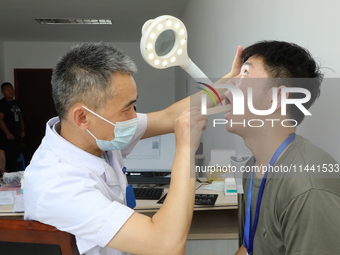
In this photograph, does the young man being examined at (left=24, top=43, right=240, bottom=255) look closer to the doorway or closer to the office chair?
the office chair

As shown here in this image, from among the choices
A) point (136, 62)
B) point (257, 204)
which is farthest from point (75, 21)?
point (257, 204)

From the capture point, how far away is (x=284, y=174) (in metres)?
1.17

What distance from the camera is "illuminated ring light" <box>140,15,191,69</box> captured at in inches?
46.1

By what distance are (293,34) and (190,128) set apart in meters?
0.79

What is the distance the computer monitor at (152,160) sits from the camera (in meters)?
2.75

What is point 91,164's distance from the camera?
1330 mm

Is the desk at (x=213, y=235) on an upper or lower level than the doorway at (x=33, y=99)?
lower

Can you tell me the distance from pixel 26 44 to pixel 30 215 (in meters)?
7.87

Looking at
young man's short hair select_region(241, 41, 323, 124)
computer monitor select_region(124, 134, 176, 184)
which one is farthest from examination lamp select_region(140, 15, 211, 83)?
computer monitor select_region(124, 134, 176, 184)

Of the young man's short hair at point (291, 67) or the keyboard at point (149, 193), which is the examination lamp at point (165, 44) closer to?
the young man's short hair at point (291, 67)

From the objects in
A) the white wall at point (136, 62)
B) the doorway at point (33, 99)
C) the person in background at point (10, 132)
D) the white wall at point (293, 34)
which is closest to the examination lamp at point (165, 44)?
the white wall at point (293, 34)

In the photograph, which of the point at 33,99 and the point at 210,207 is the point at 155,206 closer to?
the point at 210,207

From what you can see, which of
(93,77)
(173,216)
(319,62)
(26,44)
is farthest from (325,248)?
(26,44)

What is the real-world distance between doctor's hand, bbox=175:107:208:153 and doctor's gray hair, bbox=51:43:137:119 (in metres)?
0.26
